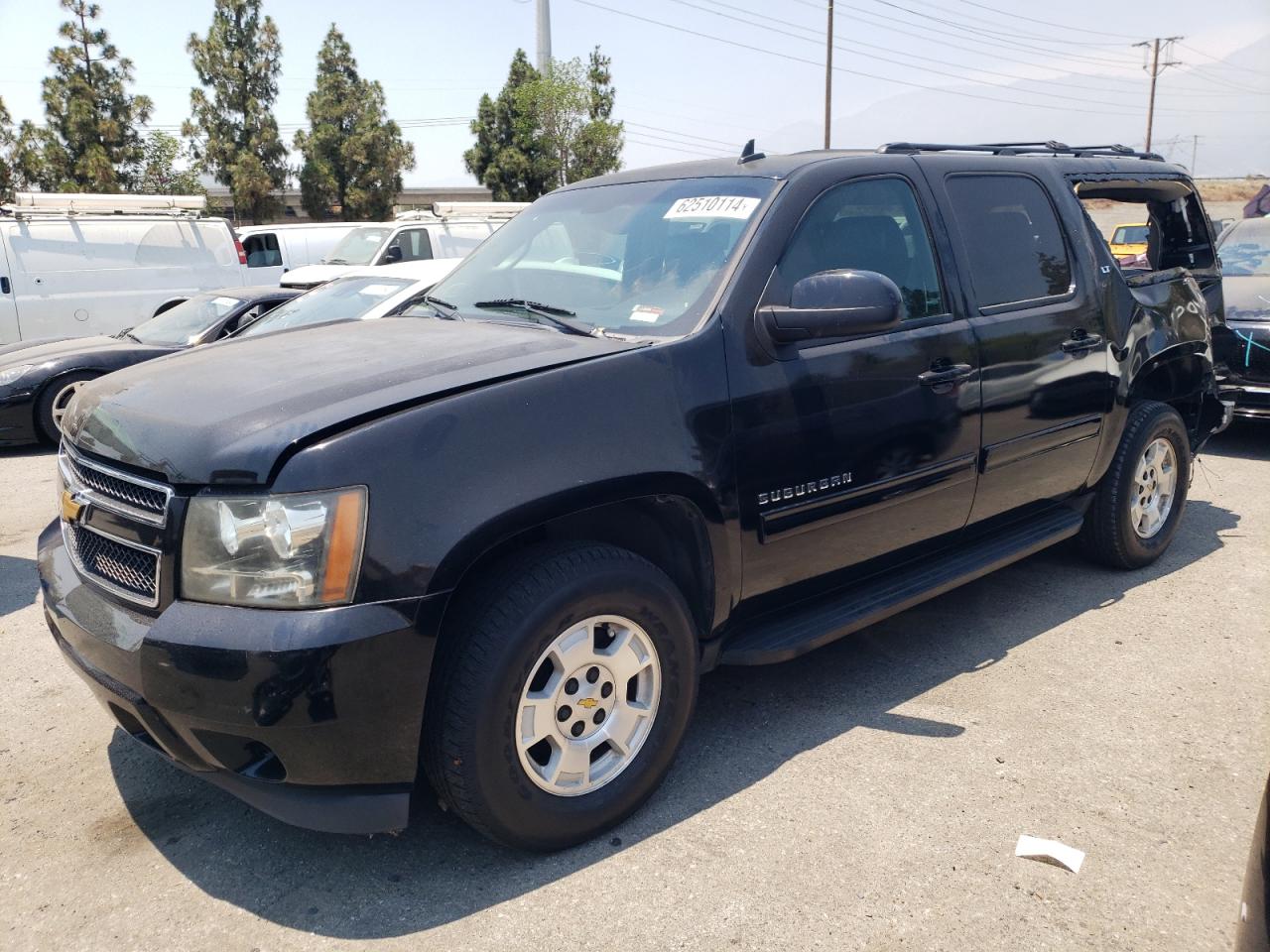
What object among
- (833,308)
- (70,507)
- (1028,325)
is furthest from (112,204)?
(833,308)

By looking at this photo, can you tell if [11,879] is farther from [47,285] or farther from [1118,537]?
[47,285]

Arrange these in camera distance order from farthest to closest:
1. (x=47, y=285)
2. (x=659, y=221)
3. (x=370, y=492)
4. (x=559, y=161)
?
1. (x=559, y=161)
2. (x=47, y=285)
3. (x=659, y=221)
4. (x=370, y=492)

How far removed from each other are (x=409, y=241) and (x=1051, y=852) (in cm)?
1587

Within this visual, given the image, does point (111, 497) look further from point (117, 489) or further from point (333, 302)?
point (333, 302)

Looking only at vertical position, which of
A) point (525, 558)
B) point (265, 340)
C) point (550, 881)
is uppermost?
point (265, 340)

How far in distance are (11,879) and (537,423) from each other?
1914 millimetres

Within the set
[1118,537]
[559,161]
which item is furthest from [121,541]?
[559,161]

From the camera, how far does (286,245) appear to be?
20750mm

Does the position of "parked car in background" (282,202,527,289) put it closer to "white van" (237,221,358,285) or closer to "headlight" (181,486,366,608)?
"white van" (237,221,358,285)

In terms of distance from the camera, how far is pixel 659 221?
3559mm

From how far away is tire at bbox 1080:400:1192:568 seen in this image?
4.75 metres

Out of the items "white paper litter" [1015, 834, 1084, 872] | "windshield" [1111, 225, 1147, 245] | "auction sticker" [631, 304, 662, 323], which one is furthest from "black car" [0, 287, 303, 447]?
"windshield" [1111, 225, 1147, 245]

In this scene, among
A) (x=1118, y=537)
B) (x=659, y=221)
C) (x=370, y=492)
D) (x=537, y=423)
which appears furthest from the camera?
(x=1118, y=537)

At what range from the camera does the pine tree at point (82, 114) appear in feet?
93.9
